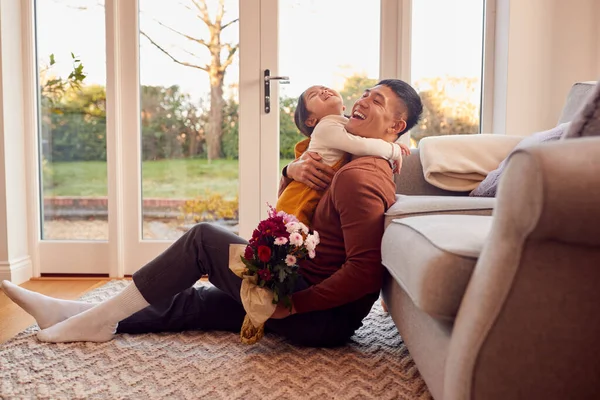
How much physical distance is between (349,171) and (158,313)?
82 cm

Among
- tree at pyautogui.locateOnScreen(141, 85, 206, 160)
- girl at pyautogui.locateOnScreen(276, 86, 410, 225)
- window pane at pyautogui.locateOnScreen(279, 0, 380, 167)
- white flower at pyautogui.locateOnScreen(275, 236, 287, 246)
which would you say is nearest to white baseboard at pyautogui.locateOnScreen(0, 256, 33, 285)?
tree at pyautogui.locateOnScreen(141, 85, 206, 160)

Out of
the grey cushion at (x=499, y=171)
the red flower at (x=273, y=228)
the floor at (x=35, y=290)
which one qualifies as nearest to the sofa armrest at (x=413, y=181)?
the grey cushion at (x=499, y=171)

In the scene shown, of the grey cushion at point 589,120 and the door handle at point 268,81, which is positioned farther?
the door handle at point 268,81

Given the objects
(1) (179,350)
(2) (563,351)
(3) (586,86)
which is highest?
(3) (586,86)

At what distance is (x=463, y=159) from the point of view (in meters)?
2.17

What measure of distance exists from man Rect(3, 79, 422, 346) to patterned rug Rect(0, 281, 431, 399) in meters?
0.06

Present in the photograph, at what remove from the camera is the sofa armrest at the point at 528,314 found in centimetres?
85

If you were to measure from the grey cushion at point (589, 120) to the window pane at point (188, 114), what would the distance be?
90.0 inches

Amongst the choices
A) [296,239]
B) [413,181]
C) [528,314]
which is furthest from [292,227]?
[413,181]

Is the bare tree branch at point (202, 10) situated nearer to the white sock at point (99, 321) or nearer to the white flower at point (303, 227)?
the white sock at point (99, 321)

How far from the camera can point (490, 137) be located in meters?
2.27

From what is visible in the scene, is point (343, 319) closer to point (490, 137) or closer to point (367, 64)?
point (490, 137)

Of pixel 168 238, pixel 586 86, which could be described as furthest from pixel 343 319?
pixel 168 238

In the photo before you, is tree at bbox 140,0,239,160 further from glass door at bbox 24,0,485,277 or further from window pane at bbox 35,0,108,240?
window pane at bbox 35,0,108,240
